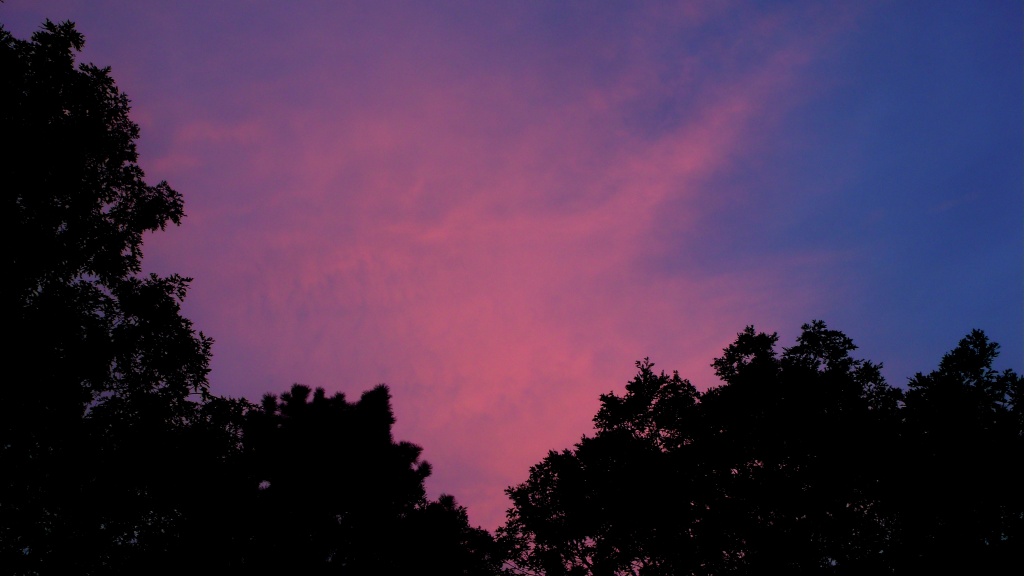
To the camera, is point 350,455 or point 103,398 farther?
point 350,455

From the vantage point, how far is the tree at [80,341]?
11648mm

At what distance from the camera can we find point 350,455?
67.4 ft

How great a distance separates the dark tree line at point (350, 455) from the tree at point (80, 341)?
0.16 feet

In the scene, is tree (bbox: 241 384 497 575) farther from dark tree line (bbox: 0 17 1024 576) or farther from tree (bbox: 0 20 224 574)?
tree (bbox: 0 20 224 574)

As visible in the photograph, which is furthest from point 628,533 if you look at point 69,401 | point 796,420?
point 69,401

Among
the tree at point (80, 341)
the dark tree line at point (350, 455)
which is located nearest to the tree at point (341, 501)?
the dark tree line at point (350, 455)

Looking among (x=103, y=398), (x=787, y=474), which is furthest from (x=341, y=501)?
(x=787, y=474)

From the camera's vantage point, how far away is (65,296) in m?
13.0

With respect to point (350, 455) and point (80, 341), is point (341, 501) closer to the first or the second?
point (350, 455)

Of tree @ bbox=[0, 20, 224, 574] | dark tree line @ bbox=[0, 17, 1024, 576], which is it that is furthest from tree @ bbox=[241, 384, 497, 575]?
tree @ bbox=[0, 20, 224, 574]

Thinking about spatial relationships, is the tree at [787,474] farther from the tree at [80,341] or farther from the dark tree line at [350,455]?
the tree at [80,341]

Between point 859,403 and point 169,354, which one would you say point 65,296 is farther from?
point 859,403

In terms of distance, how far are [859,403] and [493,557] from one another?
17618 mm

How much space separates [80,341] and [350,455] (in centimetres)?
1024
